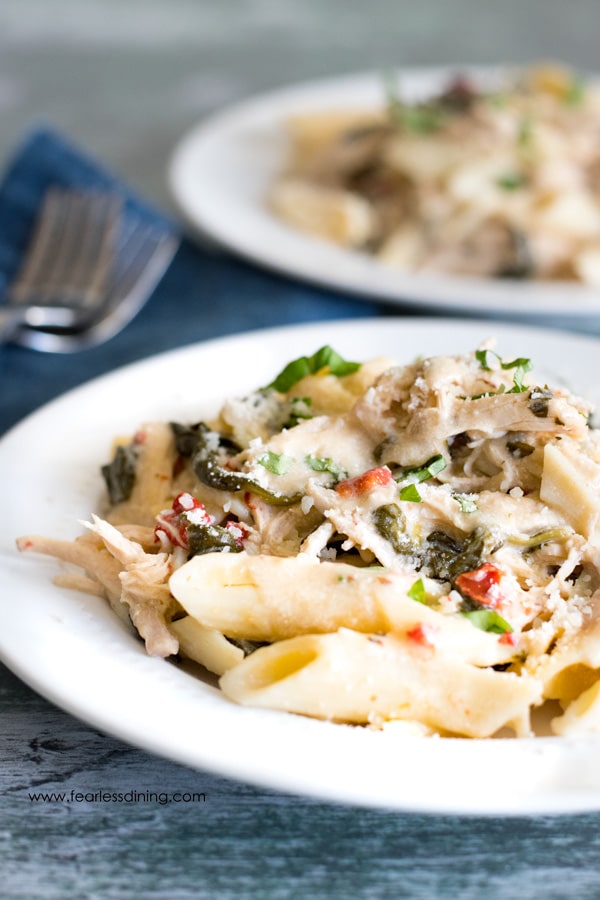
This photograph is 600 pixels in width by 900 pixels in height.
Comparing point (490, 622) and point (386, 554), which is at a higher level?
point (386, 554)

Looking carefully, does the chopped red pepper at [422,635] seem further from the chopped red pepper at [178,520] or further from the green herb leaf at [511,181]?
the green herb leaf at [511,181]

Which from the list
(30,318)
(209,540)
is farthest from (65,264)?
(209,540)

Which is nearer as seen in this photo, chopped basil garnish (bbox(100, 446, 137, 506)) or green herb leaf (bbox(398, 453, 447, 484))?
green herb leaf (bbox(398, 453, 447, 484))

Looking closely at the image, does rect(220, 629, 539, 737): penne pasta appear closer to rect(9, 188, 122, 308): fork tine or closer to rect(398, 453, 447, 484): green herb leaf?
rect(398, 453, 447, 484): green herb leaf

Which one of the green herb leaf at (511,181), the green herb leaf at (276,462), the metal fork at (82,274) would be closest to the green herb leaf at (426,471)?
the green herb leaf at (276,462)

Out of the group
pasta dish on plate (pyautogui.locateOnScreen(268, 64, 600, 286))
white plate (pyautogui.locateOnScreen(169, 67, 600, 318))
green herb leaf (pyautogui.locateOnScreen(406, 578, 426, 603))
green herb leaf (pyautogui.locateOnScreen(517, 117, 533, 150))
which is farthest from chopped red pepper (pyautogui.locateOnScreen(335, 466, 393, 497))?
green herb leaf (pyautogui.locateOnScreen(517, 117, 533, 150))

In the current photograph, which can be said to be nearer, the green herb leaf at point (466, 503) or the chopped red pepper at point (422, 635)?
the chopped red pepper at point (422, 635)

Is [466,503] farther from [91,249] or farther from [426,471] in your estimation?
[91,249]
